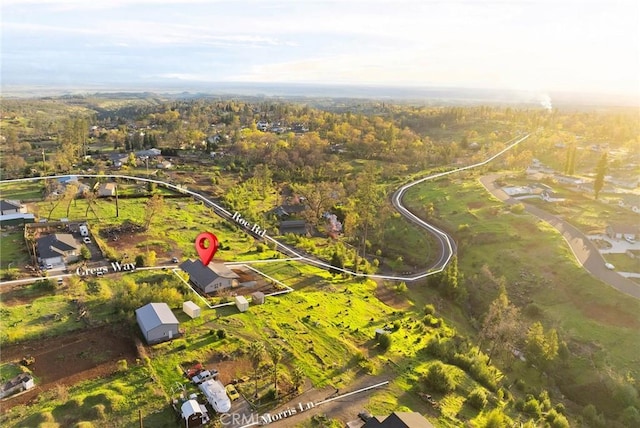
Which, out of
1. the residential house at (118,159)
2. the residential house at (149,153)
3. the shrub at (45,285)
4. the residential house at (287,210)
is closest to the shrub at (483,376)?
the shrub at (45,285)

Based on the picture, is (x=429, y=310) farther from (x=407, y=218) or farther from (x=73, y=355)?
(x=73, y=355)

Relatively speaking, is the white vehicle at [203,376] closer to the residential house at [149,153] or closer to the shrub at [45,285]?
the shrub at [45,285]

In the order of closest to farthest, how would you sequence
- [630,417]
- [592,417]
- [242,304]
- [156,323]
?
[156,323]
[630,417]
[592,417]
[242,304]

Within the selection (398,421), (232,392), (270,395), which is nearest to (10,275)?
(232,392)

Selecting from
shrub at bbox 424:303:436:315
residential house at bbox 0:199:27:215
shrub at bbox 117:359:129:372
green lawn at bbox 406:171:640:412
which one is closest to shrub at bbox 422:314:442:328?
shrub at bbox 424:303:436:315

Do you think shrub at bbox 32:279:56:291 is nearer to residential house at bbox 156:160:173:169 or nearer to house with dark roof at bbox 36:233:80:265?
house with dark roof at bbox 36:233:80:265

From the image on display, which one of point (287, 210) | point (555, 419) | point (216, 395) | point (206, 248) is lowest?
point (555, 419)

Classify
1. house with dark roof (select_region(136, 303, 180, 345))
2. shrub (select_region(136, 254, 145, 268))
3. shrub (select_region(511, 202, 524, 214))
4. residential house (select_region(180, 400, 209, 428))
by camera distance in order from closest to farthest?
residential house (select_region(180, 400, 209, 428)), house with dark roof (select_region(136, 303, 180, 345)), shrub (select_region(136, 254, 145, 268)), shrub (select_region(511, 202, 524, 214))
